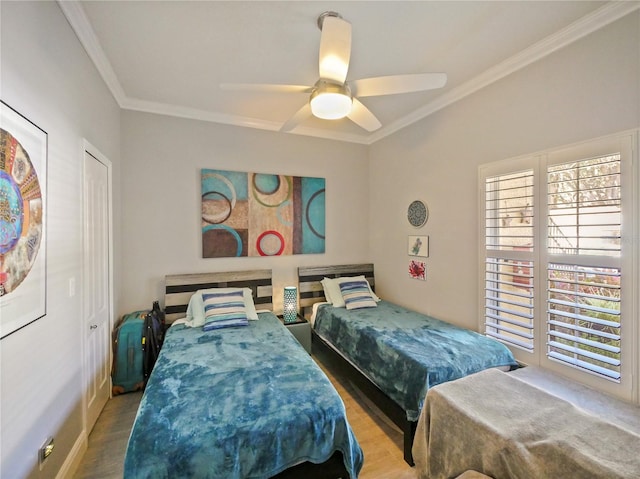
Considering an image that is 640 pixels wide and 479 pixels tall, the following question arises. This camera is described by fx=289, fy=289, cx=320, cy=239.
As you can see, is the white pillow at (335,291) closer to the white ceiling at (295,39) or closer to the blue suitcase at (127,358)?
the blue suitcase at (127,358)

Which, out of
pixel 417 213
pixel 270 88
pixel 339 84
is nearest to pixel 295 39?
pixel 270 88

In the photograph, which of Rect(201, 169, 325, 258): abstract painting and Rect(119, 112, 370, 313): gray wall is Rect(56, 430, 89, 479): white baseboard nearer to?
Rect(119, 112, 370, 313): gray wall

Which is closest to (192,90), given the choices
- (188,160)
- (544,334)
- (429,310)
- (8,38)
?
(188,160)

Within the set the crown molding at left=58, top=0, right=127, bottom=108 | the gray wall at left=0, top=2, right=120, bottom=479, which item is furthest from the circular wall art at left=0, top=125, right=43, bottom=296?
the crown molding at left=58, top=0, right=127, bottom=108

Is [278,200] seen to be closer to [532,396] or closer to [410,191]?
[410,191]

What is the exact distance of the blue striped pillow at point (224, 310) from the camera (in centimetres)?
280

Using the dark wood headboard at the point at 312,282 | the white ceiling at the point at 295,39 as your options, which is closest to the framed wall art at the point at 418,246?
the dark wood headboard at the point at 312,282

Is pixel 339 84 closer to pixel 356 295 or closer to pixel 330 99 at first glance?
pixel 330 99

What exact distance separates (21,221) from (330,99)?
1756 millimetres

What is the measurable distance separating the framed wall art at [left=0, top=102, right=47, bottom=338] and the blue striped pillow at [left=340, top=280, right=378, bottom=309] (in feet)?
8.78

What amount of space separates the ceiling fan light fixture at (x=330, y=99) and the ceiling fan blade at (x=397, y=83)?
0.12 meters

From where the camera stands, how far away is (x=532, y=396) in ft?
5.10

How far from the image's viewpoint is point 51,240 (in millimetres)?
1604

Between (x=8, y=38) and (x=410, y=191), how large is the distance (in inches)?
132
